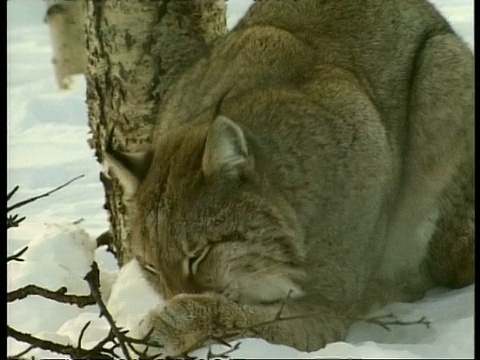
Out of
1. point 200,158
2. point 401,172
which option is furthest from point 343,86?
point 200,158

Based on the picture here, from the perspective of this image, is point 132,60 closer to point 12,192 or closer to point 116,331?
point 12,192

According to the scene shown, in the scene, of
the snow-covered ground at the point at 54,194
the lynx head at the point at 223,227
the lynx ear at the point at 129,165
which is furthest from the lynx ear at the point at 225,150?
the snow-covered ground at the point at 54,194

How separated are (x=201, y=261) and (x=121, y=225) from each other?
0.63 feet

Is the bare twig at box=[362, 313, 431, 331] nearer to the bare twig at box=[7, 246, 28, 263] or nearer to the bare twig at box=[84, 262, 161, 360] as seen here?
the bare twig at box=[84, 262, 161, 360]

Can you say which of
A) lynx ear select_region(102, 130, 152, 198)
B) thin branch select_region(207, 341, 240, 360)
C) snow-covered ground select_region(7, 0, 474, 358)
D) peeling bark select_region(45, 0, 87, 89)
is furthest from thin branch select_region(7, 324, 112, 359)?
peeling bark select_region(45, 0, 87, 89)

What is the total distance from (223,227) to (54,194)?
306 millimetres

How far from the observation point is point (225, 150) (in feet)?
4.13

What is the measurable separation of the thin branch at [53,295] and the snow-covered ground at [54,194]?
0.03 m

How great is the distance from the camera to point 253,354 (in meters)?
→ 1.23

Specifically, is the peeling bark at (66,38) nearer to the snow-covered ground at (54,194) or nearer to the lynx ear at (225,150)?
the snow-covered ground at (54,194)

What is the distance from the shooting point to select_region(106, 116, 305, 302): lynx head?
125 cm

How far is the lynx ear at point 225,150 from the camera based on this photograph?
124cm

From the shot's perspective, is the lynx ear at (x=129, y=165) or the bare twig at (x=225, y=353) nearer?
the bare twig at (x=225, y=353)

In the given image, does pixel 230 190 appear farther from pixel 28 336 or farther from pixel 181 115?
pixel 28 336
